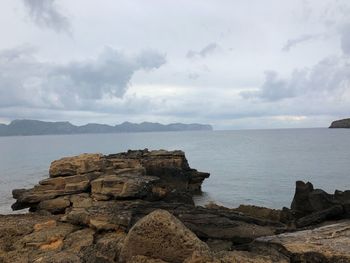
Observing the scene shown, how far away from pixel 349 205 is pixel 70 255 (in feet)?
41.3

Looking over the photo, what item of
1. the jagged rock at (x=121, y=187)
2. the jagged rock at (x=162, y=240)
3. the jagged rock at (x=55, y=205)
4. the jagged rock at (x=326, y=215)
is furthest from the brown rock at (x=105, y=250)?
the jagged rock at (x=55, y=205)

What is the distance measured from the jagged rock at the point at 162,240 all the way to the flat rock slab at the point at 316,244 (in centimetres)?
287

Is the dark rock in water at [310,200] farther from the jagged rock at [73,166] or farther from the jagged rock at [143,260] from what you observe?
the jagged rock at [143,260]

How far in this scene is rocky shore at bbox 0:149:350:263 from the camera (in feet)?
39.2

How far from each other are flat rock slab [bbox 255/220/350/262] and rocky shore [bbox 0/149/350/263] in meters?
0.03

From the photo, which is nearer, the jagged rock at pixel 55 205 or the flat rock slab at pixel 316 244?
the flat rock slab at pixel 316 244

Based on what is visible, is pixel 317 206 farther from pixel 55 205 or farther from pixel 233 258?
pixel 55 205

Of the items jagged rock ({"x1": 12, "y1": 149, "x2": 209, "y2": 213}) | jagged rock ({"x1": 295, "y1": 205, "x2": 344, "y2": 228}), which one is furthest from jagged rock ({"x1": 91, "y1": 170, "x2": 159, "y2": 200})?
jagged rock ({"x1": 295, "y1": 205, "x2": 344, "y2": 228})

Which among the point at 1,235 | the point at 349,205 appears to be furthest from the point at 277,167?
the point at 1,235

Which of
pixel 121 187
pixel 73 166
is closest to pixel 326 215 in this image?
pixel 121 187

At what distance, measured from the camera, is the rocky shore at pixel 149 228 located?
1195 cm

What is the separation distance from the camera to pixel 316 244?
42.4 ft

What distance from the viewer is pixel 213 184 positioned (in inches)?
2445

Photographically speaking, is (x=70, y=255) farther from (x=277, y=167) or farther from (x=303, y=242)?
(x=277, y=167)
